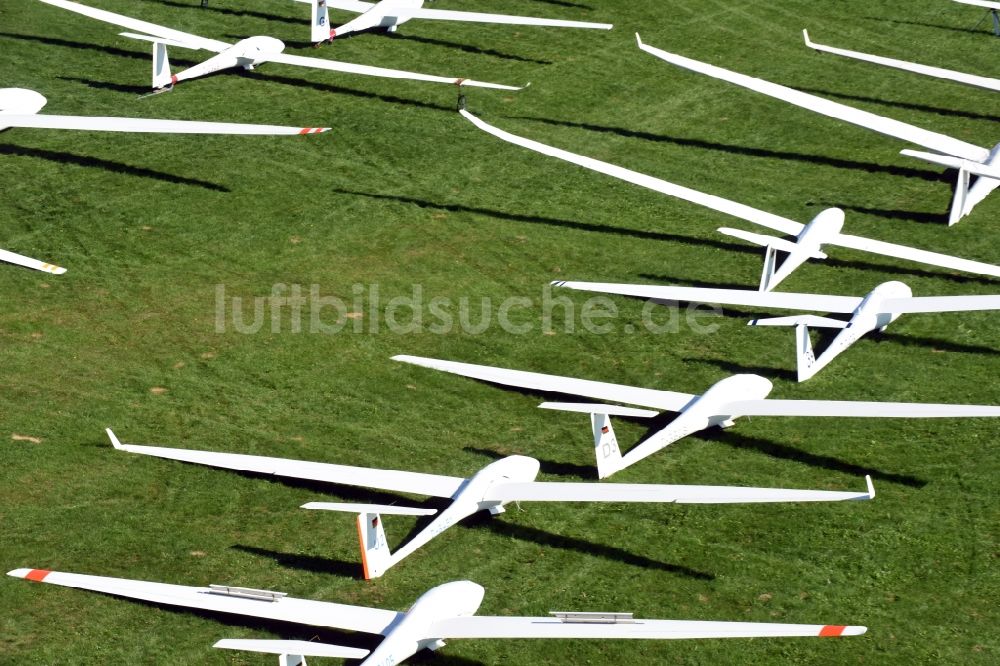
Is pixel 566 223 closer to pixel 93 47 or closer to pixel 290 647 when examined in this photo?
pixel 290 647

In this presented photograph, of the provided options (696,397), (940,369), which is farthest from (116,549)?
(940,369)

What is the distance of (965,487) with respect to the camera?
29516 mm

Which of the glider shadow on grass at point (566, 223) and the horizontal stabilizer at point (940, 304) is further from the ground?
the horizontal stabilizer at point (940, 304)

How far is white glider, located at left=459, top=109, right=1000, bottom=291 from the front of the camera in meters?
38.1

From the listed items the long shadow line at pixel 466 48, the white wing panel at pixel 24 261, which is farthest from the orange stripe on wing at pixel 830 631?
the long shadow line at pixel 466 48

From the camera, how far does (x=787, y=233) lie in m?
41.3

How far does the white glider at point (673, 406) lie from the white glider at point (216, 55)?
17.1 metres

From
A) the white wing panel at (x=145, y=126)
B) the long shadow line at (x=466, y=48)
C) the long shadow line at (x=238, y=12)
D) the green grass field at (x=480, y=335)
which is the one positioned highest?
the long shadow line at (x=238, y=12)

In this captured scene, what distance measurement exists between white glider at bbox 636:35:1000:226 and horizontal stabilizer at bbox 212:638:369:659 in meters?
28.0

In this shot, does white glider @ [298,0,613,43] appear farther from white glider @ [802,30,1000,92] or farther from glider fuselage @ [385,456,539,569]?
glider fuselage @ [385,456,539,569]

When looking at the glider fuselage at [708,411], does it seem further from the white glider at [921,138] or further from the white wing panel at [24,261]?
the white wing panel at [24,261]

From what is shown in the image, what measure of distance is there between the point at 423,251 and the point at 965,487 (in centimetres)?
1918

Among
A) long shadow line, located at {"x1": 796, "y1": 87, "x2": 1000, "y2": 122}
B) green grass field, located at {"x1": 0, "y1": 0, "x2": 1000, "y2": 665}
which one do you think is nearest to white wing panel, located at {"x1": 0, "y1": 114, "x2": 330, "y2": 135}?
green grass field, located at {"x1": 0, "y1": 0, "x2": 1000, "y2": 665}

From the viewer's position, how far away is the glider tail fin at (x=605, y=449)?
29000 millimetres
